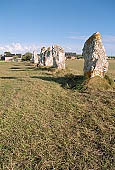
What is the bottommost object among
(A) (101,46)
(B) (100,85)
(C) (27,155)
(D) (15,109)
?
(C) (27,155)

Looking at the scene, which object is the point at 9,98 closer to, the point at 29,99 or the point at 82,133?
the point at 29,99

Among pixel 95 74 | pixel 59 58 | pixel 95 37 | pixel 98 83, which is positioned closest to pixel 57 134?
pixel 98 83

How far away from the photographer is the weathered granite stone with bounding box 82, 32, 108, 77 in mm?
10336

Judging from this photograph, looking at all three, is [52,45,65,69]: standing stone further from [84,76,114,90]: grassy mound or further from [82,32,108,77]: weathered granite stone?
[84,76,114,90]: grassy mound

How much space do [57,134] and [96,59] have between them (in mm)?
6975

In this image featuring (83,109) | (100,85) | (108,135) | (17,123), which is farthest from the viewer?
(100,85)

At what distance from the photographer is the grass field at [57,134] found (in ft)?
11.8

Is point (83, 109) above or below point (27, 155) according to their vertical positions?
above

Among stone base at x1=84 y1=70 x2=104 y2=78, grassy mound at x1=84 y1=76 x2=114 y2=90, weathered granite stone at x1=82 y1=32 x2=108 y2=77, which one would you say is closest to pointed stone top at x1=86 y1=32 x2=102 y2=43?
weathered granite stone at x1=82 y1=32 x2=108 y2=77

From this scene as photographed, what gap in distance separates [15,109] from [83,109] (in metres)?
2.65

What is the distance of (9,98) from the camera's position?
26.1 feet

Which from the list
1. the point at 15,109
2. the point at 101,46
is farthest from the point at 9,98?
the point at 101,46

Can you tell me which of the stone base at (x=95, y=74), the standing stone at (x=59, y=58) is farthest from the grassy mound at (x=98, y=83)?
the standing stone at (x=59, y=58)

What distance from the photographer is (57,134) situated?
15.1ft
